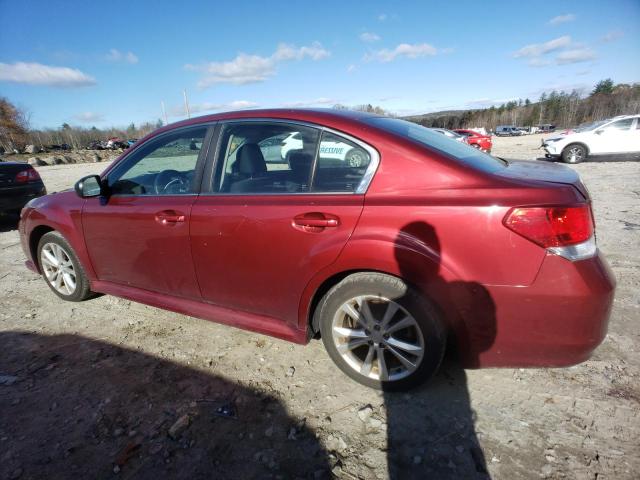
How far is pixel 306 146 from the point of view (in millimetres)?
2385

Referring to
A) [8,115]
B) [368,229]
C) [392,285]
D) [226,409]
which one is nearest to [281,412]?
[226,409]

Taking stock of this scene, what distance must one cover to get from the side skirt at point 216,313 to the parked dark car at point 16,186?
18.9 ft

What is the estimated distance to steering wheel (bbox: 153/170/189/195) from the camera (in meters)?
2.80

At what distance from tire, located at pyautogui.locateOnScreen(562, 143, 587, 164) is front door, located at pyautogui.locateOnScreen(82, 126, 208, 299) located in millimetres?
15412

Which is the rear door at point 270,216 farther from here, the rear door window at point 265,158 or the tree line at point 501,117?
the tree line at point 501,117

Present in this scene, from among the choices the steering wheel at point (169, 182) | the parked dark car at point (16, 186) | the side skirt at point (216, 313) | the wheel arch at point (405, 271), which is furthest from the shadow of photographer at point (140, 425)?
the parked dark car at point (16, 186)

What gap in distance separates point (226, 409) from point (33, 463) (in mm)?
999

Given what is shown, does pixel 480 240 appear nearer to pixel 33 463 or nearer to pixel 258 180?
pixel 258 180

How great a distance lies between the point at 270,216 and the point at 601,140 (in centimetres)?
1599

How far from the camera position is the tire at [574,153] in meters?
13.9

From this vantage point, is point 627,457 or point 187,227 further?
point 187,227

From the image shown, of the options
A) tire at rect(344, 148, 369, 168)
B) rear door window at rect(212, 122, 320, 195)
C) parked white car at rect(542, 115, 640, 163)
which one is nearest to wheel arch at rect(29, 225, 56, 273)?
rear door window at rect(212, 122, 320, 195)

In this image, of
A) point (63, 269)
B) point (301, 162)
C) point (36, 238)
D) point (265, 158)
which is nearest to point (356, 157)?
point (301, 162)

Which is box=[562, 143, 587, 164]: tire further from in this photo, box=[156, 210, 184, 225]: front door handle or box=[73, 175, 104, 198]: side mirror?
box=[73, 175, 104, 198]: side mirror
